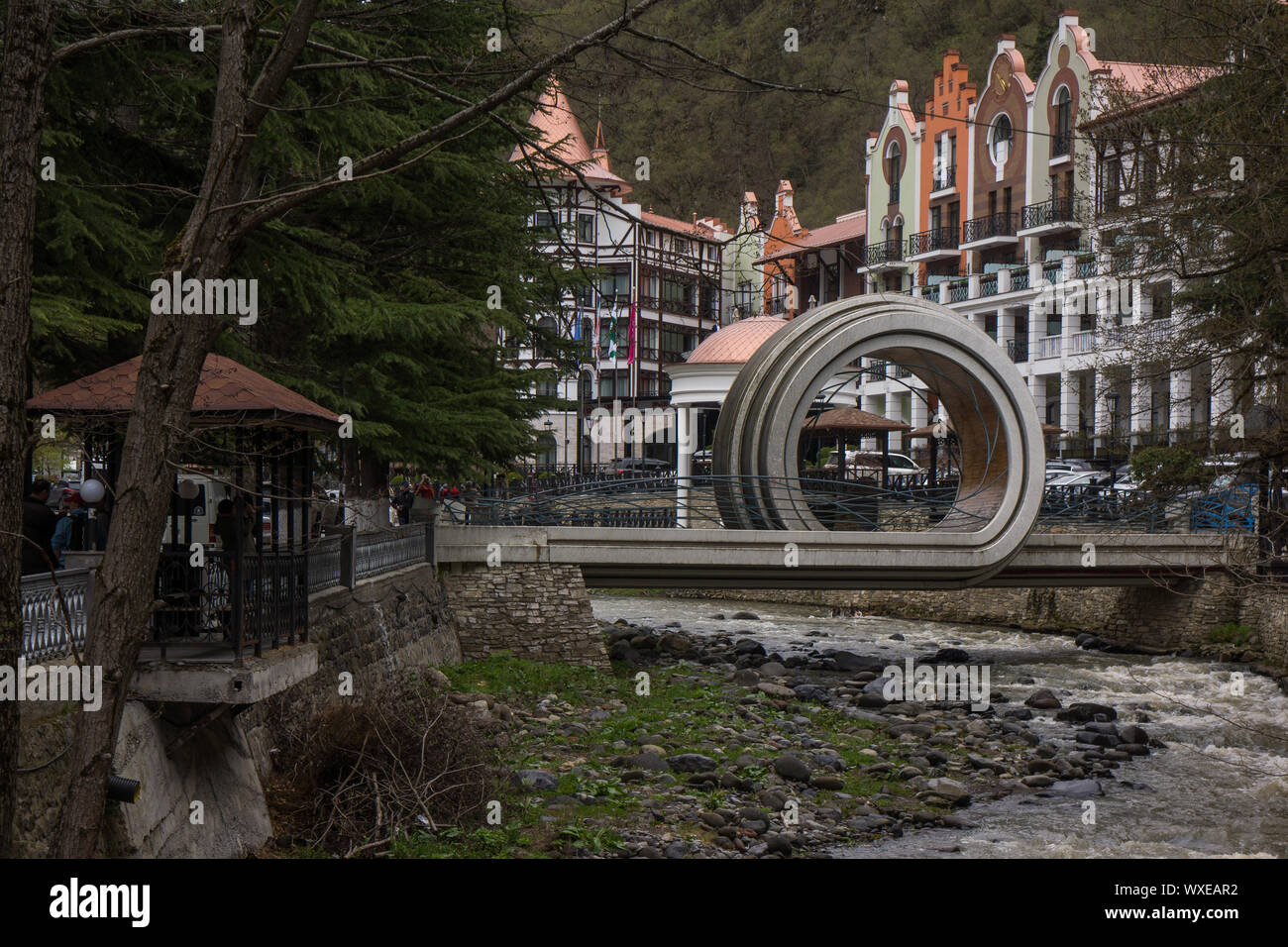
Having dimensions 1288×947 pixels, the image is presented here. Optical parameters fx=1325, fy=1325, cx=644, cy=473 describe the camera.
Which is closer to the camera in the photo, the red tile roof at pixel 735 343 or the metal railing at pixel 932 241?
the red tile roof at pixel 735 343

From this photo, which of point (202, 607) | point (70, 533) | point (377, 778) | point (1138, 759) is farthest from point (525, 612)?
point (202, 607)

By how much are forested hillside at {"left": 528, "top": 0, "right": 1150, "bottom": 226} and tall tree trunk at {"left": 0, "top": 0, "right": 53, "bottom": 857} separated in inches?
112

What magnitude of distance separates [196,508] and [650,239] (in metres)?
57.8

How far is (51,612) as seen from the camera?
28.6ft

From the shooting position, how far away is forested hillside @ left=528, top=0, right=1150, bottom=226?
24.9ft

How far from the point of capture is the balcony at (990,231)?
49312 millimetres

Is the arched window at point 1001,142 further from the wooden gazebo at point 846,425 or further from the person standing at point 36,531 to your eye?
the person standing at point 36,531

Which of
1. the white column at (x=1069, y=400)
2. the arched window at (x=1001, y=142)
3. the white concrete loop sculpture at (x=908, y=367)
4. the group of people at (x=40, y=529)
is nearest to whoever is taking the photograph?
the group of people at (x=40, y=529)

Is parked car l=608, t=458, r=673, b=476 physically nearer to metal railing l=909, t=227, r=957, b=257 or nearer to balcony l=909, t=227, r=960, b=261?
balcony l=909, t=227, r=960, b=261

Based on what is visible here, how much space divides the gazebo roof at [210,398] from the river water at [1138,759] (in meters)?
6.71

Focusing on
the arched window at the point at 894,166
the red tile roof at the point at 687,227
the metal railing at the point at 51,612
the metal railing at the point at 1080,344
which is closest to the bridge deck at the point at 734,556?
the red tile roof at the point at 687,227

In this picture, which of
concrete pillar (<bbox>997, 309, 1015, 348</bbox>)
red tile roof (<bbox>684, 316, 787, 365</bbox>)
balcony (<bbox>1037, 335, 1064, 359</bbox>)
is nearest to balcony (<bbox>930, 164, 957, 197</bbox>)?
concrete pillar (<bbox>997, 309, 1015, 348</bbox>)

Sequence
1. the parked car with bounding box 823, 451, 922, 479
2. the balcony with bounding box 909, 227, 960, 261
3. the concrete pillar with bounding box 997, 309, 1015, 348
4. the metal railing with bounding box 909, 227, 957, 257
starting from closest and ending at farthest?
the parked car with bounding box 823, 451, 922, 479 < the concrete pillar with bounding box 997, 309, 1015, 348 < the balcony with bounding box 909, 227, 960, 261 < the metal railing with bounding box 909, 227, 957, 257

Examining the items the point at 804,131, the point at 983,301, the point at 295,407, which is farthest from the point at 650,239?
the point at 295,407
